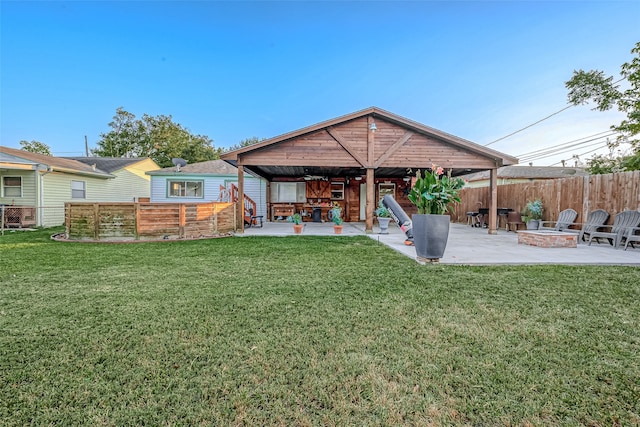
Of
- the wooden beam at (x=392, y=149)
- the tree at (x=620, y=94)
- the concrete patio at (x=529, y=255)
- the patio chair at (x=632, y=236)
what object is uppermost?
the tree at (x=620, y=94)

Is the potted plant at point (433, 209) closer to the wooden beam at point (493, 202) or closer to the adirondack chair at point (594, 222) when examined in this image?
the adirondack chair at point (594, 222)

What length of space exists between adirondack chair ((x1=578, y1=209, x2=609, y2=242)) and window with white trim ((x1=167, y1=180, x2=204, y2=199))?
1512cm

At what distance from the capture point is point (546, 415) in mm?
1435

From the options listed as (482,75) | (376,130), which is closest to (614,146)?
(482,75)

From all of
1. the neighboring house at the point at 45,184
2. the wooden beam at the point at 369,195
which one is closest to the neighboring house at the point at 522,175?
the wooden beam at the point at 369,195

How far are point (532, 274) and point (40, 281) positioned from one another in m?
6.87

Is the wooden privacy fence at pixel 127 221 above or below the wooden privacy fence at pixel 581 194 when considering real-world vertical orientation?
below

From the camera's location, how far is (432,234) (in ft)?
15.6

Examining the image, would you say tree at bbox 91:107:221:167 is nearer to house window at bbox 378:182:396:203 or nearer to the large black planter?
house window at bbox 378:182:396:203

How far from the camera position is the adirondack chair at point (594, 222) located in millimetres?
7072

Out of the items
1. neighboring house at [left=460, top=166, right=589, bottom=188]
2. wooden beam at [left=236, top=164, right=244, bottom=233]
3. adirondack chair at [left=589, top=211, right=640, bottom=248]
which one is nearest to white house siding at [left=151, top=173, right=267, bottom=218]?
wooden beam at [left=236, top=164, right=244, bottom=233]

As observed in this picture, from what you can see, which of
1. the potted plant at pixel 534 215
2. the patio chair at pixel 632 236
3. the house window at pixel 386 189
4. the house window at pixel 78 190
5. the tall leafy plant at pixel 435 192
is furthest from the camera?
the house window at pixel 386 189

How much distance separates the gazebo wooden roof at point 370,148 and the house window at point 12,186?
9822 millimetres

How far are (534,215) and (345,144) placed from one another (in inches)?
257
